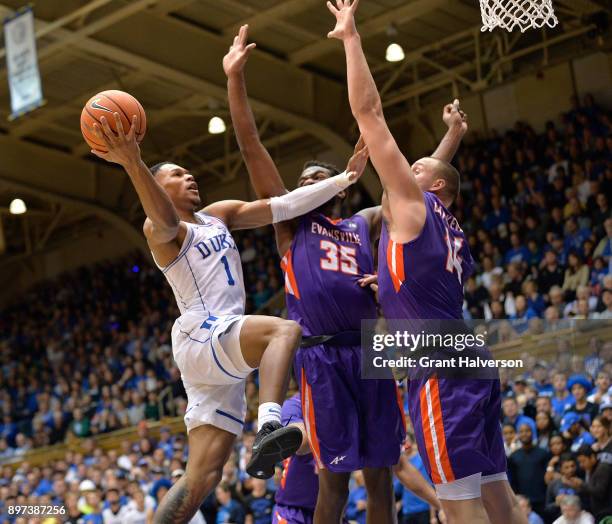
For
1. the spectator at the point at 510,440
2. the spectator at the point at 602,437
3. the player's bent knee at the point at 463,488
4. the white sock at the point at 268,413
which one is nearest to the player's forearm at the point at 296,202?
the white sock at the point at 268,413

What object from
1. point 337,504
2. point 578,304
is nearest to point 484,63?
point 578,304

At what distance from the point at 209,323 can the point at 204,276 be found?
31cm

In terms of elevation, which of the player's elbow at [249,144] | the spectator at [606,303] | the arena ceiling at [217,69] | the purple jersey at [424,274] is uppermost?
the arena ceiling at [217,69]

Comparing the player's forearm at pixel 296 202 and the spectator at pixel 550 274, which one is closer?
the player's forearm at pixel 296 202

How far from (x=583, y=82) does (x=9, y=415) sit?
14369 mm

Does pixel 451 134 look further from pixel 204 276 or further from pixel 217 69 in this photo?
pixel 217 69

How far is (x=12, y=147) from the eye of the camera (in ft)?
71.6

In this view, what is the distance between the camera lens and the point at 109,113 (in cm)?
570

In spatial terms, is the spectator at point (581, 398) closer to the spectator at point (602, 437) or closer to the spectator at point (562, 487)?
the spectator at point (602, 437)

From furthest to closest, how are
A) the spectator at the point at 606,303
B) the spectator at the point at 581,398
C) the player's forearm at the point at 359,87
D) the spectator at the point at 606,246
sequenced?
the spectator at the point at 606,246 < the spectator at the point at 606,303 < the spectator at the point at 581,398 < the player's forearm at the point at 359,87

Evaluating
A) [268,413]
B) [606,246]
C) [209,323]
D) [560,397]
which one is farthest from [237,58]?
[606,246]

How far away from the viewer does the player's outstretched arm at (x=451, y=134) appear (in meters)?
6.39

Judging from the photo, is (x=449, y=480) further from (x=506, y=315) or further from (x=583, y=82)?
(x=583, y=82)

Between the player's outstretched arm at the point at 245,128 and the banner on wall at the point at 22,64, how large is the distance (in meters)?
8.06
